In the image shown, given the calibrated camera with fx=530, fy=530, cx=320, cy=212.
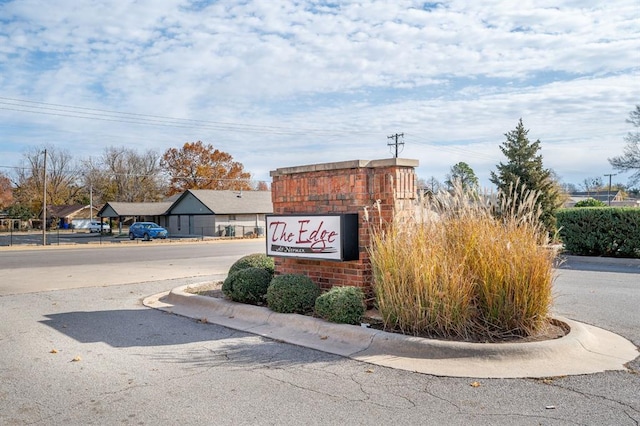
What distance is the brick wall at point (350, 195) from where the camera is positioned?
7.42 m

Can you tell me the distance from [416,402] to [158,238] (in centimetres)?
4427

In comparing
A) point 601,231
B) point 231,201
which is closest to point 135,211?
point 231,201

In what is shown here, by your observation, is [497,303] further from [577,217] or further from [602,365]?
[577,217]

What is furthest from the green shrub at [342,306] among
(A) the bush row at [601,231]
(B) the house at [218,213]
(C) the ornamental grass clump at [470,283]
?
(B) the house at [218,213]

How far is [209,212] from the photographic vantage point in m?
48.0

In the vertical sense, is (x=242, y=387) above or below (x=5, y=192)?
below

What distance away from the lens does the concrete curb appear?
514 cm

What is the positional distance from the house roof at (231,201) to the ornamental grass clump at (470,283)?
140 feet

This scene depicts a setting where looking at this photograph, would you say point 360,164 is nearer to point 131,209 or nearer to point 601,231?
point 601,231

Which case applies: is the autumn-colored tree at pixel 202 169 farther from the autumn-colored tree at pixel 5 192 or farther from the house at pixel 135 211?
the autumn-colored tree at pixel 5 192

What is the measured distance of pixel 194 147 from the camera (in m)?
71.4

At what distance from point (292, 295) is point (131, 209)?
4934cm

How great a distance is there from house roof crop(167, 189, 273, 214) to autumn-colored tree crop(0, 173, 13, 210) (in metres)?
42.2

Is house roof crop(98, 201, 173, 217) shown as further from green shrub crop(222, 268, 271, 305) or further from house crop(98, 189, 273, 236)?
green shrub crop(222, 268, 271, 305)
